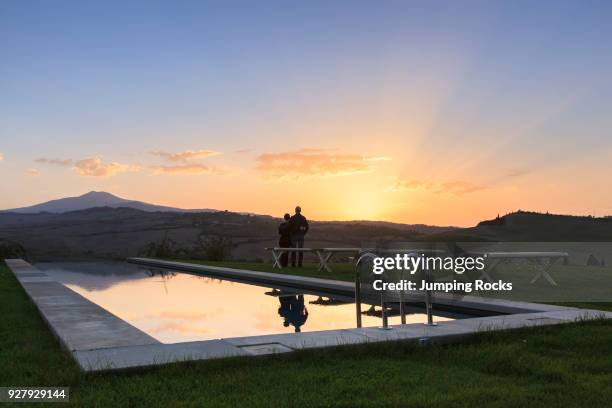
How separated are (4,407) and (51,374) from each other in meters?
0.59

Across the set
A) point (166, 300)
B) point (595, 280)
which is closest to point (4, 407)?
point (166, 300)

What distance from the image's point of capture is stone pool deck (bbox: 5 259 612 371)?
177 inches

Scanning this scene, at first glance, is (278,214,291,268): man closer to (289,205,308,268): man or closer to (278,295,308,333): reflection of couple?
(289,205,308,268): man

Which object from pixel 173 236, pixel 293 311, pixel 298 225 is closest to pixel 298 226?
pixel 298 225

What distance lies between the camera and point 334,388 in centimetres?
391

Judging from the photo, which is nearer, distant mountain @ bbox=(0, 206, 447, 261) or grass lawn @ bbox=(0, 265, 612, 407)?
grass lawn @ bbox=(0, 265, 612, 407)

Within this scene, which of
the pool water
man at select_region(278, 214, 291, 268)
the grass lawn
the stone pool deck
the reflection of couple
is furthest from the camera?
man at select_region(278, 214, 291, 268)

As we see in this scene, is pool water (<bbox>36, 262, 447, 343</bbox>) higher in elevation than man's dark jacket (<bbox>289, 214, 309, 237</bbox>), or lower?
lower

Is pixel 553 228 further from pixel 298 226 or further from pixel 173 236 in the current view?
pixel 173 236

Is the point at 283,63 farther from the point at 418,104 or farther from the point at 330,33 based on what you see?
the point at 418,104

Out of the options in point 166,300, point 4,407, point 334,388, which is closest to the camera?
point 4,407

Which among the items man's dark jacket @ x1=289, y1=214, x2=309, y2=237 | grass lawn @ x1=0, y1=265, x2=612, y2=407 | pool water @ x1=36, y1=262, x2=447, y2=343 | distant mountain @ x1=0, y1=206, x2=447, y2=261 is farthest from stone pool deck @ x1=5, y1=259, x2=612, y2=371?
distant mountain @ x1=0, y1=206, x2=447, y2=261

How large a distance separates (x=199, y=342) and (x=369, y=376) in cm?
169

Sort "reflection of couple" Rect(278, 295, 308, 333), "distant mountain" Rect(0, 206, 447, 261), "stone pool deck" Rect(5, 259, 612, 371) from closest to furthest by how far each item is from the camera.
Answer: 1. "stone pool deck" Rect(5, 259, 612, 371)
2. "reflection of couple" Rect(278, 295, 308, 333)
3. "distant mountain" Rect(0, 206, 447, 261)
